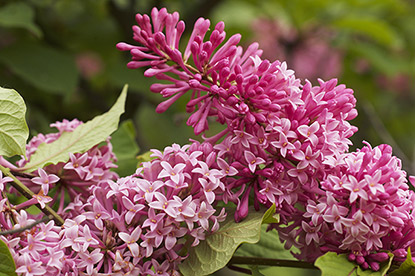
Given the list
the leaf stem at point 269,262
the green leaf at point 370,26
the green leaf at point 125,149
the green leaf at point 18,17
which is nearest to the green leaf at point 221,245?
the leaf stem at point 269,262

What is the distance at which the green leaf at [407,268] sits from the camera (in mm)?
899

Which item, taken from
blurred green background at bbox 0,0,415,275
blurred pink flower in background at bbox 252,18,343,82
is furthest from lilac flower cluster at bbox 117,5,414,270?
blurred pink flower in background at bbox 252,18,343,82

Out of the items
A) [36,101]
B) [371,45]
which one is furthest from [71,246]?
[371,45]

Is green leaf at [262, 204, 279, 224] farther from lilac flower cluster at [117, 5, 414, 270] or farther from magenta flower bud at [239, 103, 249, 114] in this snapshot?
magenta flower bud at [239, 103, 249, 114]

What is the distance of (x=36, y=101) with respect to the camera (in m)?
2.37

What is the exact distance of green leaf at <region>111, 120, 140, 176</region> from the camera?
142cm

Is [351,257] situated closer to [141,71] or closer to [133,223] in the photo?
[133,223]

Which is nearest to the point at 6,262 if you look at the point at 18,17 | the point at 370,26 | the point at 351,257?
the point at 351,257

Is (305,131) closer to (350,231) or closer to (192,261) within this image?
(350,231)

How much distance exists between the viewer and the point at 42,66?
84.1 inches

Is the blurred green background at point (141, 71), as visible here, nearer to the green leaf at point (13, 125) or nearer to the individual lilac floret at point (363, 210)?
the green leaf at point (13, 125)

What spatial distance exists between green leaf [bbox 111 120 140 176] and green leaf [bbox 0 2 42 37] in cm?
55

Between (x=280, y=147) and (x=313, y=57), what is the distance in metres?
2.87

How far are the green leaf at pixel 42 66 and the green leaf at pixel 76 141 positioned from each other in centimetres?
90
